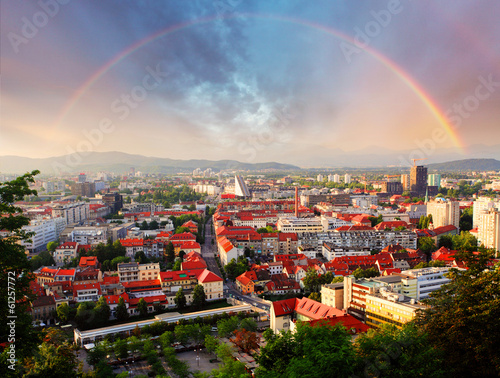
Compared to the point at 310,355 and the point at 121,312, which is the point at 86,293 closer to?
the point at 121,312

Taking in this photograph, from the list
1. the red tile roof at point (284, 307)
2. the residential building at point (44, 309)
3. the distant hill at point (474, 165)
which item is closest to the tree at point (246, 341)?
the red tile roof at point (284, 307)

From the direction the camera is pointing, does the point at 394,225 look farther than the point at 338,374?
Yes

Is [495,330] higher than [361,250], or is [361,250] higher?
[495,330]

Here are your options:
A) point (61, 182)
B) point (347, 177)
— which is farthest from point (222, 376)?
point (347, 177)

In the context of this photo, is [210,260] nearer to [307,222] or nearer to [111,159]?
[307,222]

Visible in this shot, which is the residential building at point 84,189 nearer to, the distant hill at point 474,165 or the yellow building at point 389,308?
the yellow building at point 389,308

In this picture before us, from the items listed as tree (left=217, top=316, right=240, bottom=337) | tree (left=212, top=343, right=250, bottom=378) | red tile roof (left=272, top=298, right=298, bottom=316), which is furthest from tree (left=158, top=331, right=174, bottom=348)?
red tile roof (left=272, top=298, right=298, bottom=316)

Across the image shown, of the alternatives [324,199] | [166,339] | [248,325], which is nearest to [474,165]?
[324,199]
